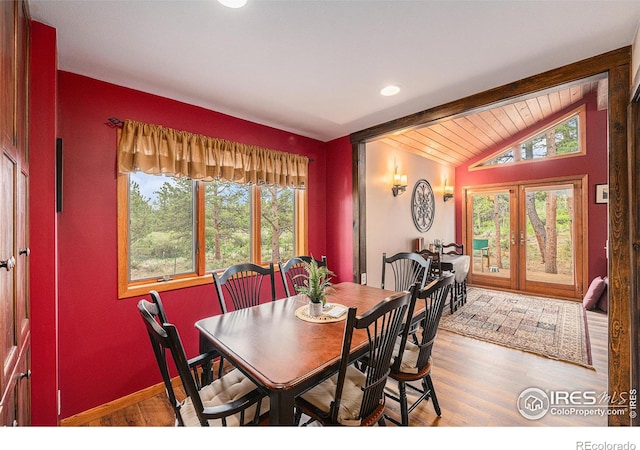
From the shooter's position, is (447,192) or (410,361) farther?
(447,192)

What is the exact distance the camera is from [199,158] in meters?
2.47

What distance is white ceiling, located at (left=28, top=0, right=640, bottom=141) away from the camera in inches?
55.6

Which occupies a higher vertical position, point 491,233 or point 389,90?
point 389,90

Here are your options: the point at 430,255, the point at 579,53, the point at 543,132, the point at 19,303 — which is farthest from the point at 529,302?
the point at 19,303

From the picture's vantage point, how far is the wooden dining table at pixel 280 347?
112 cm

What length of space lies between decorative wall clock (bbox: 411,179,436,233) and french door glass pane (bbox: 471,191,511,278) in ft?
3.69

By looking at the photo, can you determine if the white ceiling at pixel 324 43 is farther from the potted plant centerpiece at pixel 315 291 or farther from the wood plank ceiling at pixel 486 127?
the wood plank ceiling at pixel 486 127

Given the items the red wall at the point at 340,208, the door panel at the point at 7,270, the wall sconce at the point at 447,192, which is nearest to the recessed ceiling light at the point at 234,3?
the door panel at the point at 7,270

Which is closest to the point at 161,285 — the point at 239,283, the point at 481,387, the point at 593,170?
the point at 239,283

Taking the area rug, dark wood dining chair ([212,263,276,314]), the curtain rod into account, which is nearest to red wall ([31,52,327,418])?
the curtain rod

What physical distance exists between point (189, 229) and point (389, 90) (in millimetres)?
2108

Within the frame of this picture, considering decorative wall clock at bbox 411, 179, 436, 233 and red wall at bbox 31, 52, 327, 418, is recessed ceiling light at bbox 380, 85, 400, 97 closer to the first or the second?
red wall at bbox 31, 52, 327, 418

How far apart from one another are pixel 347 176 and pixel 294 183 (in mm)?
688

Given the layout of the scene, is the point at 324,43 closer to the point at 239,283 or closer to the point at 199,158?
the point at 199,158
